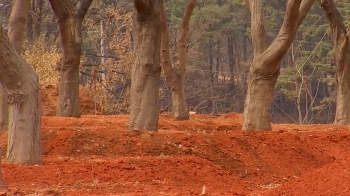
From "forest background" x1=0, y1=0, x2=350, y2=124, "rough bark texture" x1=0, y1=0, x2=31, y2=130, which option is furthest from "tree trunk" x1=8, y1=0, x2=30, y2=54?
"forest background" x1=0, y1=0, x2=350, y2=124

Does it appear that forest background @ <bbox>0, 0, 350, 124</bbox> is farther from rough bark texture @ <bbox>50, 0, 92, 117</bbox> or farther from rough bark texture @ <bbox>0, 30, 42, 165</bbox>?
rough bark texture @ <bbox>0, 30, 42, 165</bbox>

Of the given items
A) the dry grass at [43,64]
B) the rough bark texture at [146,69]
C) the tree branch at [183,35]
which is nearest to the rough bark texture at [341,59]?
the tree branch at [183,35]

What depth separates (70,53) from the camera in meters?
16.7

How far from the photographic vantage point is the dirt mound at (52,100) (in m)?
21.8

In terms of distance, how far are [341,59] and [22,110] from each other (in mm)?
11679

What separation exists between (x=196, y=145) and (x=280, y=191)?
4.23 metres

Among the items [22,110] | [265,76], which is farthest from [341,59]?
[22,110]

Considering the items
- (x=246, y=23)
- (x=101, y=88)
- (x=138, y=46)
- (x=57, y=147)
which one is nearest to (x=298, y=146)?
(x=138, y=46)

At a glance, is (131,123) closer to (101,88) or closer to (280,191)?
(280,191)

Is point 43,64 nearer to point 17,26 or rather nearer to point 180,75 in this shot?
point 180,75

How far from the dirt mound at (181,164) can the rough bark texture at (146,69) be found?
69 centimetres

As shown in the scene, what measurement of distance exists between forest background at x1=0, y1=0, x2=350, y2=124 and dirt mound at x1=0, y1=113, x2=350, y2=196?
58.2ft

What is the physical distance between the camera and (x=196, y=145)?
12914 mm

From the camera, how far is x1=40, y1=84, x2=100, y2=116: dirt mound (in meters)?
21.8
